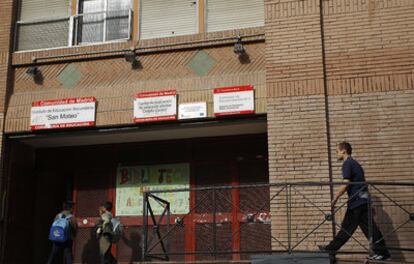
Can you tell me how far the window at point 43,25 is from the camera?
514 inches

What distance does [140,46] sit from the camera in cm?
1225

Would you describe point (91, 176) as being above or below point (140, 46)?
below

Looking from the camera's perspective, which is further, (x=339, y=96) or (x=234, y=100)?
(x=234, y=100)

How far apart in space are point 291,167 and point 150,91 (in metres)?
3.01

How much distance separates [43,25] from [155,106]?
3317 millimetres

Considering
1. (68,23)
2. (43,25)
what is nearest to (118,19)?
(68,23)

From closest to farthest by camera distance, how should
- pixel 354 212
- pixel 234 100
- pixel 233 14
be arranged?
pixel 354 212 < pixel 234 100 < pixel 233 14

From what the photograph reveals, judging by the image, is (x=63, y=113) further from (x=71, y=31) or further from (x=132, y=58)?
(x=71, y=31)

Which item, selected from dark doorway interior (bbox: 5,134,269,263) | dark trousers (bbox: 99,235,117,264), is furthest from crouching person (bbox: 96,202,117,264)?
dark doorway interior (bbox: 5,134,269,263)

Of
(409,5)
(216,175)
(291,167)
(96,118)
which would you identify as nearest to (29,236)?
(96,118)

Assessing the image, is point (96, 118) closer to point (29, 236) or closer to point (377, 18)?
point (29, 236)

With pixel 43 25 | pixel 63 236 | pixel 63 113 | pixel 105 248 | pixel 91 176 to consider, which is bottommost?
pixel 105 248

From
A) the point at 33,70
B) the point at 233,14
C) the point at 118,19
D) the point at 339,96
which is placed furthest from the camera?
the point at 118,19

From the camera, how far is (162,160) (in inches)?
510
